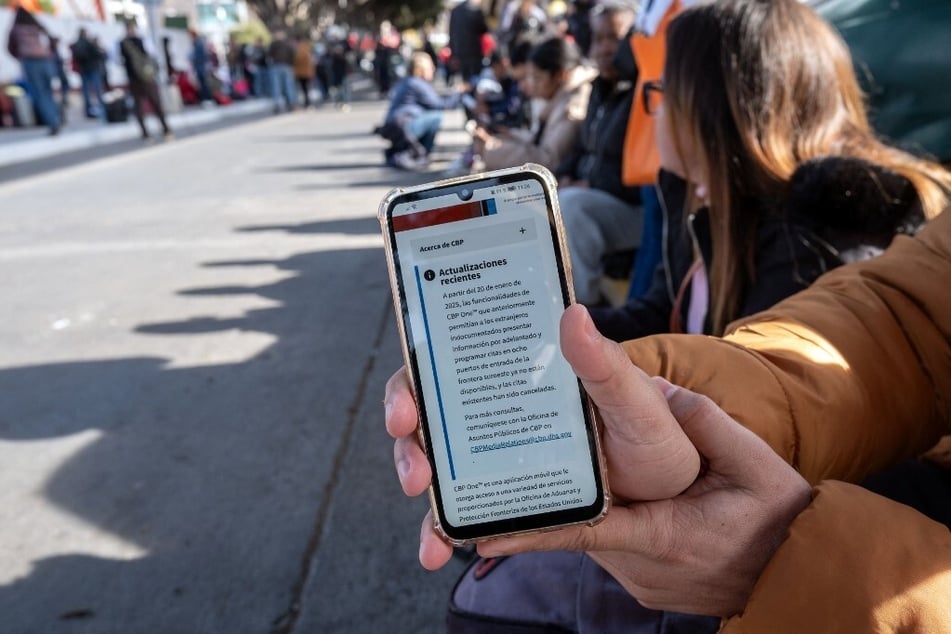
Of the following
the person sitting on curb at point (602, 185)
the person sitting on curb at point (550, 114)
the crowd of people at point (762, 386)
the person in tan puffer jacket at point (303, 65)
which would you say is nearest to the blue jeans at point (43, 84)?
the person in tan puffer jacket at point (303, 65)

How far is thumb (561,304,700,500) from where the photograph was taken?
0.73 meters

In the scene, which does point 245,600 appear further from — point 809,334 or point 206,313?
point 206,313

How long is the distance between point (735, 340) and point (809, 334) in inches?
4.6

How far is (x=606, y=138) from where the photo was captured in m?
3.63

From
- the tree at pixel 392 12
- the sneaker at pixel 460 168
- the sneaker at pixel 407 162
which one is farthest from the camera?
the tree at pixel 392 12

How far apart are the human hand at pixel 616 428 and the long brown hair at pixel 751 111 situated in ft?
3.15

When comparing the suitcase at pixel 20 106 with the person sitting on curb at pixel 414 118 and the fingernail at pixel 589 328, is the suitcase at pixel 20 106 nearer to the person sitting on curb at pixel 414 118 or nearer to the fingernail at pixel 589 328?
the person sitting on curb at pixel 414 118

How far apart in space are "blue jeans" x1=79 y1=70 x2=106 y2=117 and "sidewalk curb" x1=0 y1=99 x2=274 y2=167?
2.88 ft

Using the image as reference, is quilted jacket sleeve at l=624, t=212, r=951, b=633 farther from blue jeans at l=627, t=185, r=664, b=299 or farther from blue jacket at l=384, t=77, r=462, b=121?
blue jacket at l=384, t=77, r=462, b=121

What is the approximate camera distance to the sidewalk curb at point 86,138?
12.3 meters

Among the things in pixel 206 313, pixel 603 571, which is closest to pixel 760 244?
pixel 603 571

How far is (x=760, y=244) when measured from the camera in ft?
5.75

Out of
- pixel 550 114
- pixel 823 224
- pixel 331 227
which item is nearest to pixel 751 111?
pixel 823 224

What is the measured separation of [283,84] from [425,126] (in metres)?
12.4
